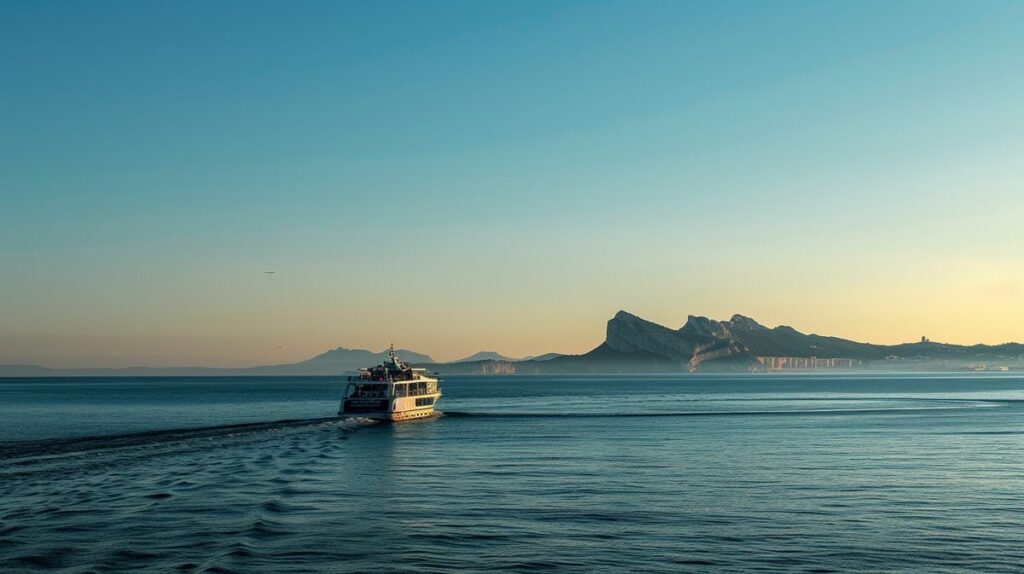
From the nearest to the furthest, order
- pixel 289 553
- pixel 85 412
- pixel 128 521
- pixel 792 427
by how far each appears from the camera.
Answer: pixel 289 553, pixel 128 521, pixel 792 427, pixel 85 412

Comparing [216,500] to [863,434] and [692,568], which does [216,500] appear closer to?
[692,568]

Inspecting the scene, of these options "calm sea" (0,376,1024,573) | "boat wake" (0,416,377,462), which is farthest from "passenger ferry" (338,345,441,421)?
"calm sea" (0,376,1024,573)

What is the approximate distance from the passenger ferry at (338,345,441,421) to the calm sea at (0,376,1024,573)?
952 inches

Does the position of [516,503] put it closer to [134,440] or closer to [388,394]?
[134,440]

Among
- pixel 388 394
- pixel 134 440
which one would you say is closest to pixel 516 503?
pixel 134 440

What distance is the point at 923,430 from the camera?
95750 mm

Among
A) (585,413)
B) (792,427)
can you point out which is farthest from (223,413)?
(792,427)

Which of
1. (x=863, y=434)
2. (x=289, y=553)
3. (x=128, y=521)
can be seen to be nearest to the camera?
(x=289, y=553)

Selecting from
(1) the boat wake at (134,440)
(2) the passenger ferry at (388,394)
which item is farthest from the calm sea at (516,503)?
(2) the passenger ferry at (388,394)

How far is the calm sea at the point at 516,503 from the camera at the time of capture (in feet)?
105

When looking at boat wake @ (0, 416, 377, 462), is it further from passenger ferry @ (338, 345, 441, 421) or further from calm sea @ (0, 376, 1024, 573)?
passenger ferry @ (338, 345, 441, 421)

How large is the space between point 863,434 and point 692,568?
66.1 m

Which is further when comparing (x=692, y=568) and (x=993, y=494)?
(x=993, y=494)

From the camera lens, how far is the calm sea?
3209 cm
